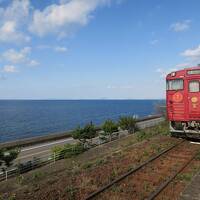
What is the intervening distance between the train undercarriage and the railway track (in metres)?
2.81

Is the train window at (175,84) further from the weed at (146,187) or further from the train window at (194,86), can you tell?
the weed at (146,187)

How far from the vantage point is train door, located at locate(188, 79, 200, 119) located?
Answer: 686 inches

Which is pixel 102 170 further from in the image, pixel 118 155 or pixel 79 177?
pixel 118 155

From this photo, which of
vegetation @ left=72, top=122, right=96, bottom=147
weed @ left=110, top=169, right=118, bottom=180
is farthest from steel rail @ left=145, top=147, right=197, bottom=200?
vegetation @ left=72, top=122, right=96, bottom=147

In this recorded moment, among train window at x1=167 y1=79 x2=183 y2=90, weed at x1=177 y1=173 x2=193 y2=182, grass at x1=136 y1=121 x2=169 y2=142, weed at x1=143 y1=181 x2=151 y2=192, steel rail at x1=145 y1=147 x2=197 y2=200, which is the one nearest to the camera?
steel rail at x1=145 y1=147 x2=197 y2=200

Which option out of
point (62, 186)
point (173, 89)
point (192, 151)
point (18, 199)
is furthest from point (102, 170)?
point (173, 89)

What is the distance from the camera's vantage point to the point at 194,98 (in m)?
17.6

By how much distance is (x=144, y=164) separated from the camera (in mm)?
12703

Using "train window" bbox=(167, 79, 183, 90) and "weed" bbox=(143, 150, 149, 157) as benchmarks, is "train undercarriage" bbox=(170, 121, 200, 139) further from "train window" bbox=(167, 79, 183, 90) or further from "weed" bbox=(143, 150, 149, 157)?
"weed" bbox=(143, 150, 149, 157)

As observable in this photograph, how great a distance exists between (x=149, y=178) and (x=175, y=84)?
9397mm

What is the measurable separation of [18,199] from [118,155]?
7364mm

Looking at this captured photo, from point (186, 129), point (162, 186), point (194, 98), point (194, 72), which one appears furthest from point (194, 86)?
point (162, 186)

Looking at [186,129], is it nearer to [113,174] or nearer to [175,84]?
[175,84]

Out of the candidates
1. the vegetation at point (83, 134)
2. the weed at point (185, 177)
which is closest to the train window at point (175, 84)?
the weed at point (185, 177)
